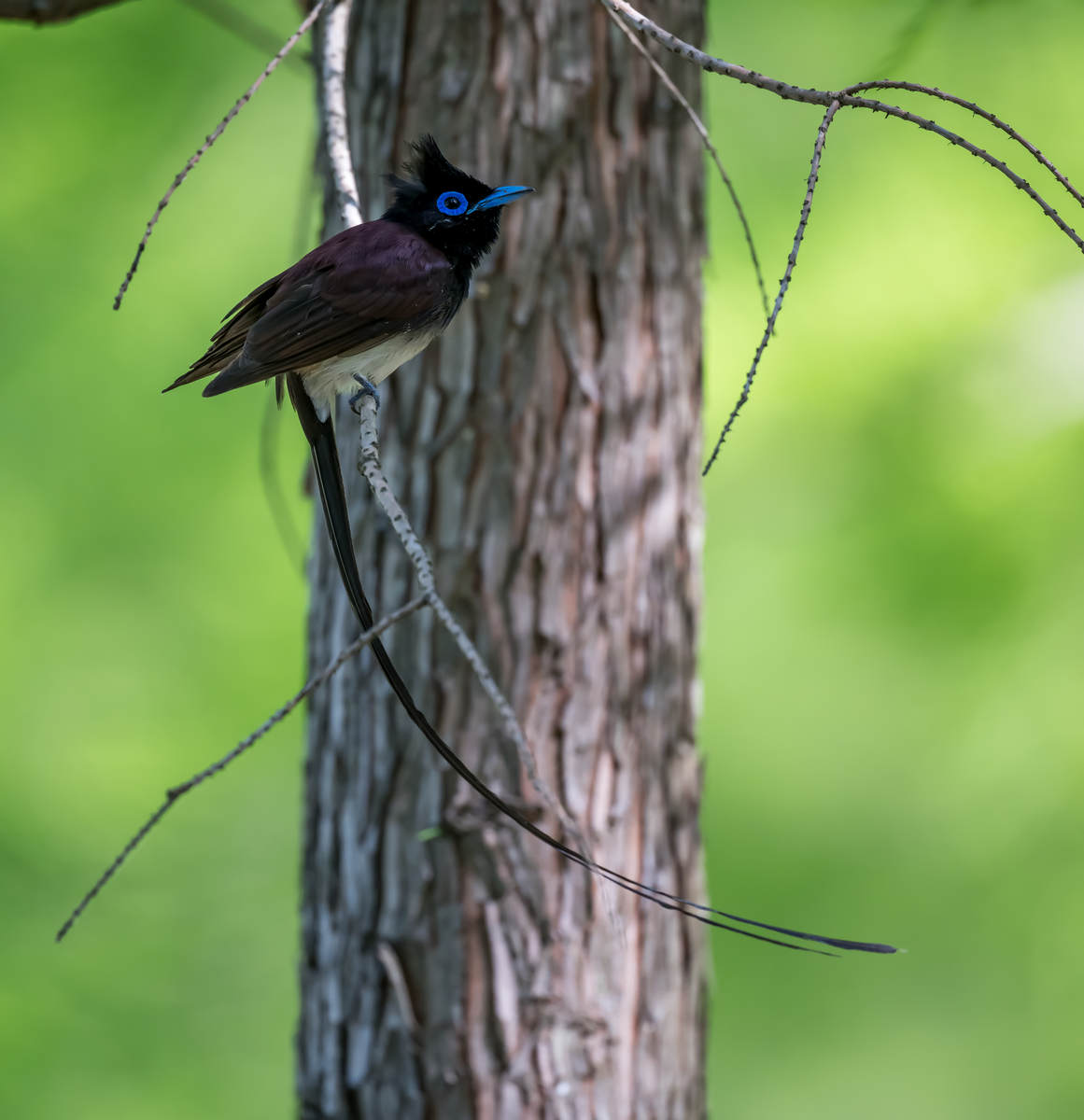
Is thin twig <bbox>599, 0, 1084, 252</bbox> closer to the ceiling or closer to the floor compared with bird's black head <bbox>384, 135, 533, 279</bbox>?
closer to the floor

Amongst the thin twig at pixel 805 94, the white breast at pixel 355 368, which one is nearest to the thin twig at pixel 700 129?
the thin twig at pixel 805 94

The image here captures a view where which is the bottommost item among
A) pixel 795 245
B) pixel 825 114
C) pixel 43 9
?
pixel 795 245

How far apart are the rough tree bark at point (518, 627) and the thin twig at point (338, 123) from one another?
2.04 ft

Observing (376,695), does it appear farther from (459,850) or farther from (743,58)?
(743,58)

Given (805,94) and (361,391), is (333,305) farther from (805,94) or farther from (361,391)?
(805,94)

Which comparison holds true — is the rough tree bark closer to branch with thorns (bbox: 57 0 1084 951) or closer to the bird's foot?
the bird's foot

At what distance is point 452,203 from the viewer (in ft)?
5.20

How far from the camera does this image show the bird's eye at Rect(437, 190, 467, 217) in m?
1.58

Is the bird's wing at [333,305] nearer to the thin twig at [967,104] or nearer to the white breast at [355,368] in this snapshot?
the white breast at [355,368]

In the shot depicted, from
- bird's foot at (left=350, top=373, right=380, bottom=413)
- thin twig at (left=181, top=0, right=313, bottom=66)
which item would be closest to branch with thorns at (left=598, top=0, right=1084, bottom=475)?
bird's foot at (left=350, top=373, right=380, bottom=413)

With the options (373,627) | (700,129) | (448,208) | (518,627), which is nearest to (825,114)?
(700,129)

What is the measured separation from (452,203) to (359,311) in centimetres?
25

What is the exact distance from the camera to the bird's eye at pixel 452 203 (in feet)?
5.18

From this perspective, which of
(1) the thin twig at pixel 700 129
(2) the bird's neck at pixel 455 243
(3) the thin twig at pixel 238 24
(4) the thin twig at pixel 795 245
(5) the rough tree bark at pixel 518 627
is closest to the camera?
(4) the thin twig at pixel 795 245
